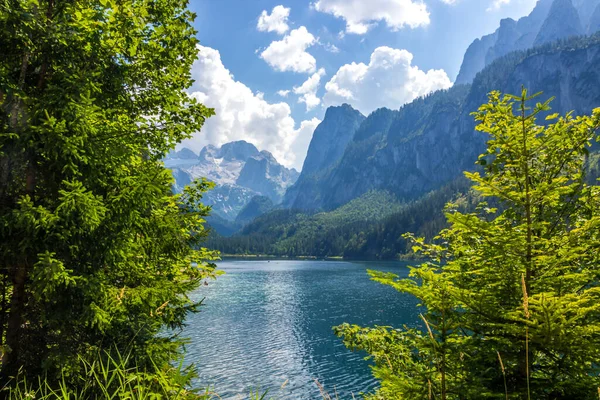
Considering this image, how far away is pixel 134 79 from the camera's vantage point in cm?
862

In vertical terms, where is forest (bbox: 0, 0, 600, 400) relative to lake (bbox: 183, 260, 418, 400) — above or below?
above

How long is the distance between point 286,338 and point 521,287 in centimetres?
4425

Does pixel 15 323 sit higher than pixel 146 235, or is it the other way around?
pixel 146 235

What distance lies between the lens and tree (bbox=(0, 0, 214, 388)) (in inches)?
Answer: 248

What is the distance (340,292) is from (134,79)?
77.2 meters

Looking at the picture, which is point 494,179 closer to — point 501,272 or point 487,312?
point 501,272

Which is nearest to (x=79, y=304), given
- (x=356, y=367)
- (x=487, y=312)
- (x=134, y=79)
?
(x=134, y=79)

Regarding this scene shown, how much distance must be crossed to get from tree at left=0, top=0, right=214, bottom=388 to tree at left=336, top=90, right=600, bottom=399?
16.3ft

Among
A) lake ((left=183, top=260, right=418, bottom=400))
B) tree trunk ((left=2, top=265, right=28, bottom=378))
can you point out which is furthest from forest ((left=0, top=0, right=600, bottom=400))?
lake ((left=183, top=260, right=418, bottom=400))

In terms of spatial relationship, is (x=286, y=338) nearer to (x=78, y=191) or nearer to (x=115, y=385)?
(x=115, y=385)

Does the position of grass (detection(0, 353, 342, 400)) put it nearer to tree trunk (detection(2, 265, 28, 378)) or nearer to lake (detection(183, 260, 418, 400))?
tree trunk (detection(2, 265, 28, 378))

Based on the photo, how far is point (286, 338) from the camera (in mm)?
45969

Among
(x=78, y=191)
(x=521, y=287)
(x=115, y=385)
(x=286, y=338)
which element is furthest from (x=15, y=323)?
(x=286, y=338)

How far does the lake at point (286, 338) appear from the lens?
3172 centimetres
